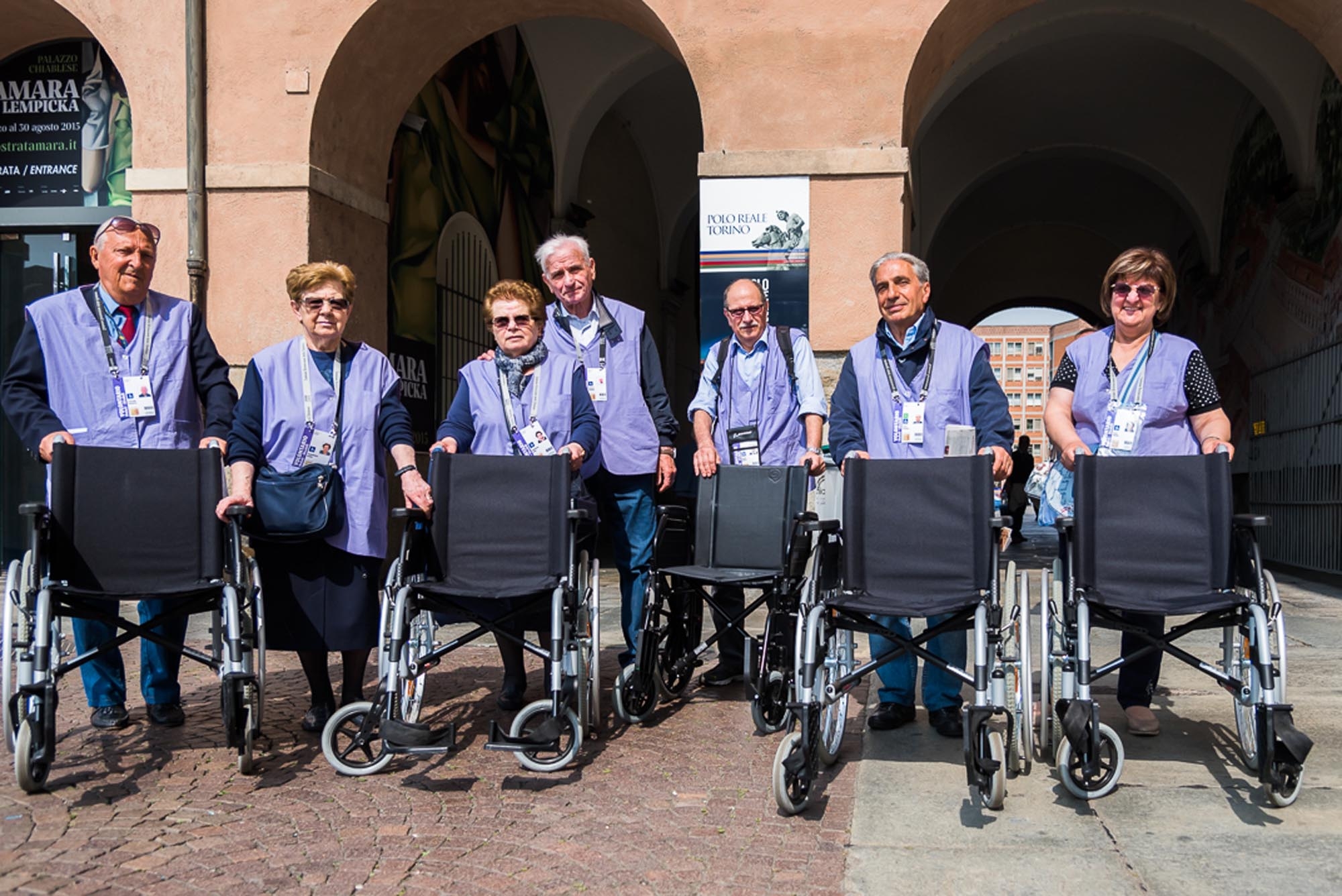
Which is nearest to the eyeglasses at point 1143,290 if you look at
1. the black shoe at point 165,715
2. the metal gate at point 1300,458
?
the black shoe at point 165,715

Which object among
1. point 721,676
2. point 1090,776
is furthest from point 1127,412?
point 721,676

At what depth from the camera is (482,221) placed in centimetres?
1184

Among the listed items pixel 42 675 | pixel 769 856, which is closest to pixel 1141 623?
pixel 769 856

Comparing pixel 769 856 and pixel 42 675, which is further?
pixel 42 675

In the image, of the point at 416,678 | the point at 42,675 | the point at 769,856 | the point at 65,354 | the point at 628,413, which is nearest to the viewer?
the point at 769,856

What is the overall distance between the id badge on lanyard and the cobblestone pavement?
1420mm

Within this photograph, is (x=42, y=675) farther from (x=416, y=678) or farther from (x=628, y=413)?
(x=628, y=413)

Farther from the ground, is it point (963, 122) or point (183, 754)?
point (963, 122)

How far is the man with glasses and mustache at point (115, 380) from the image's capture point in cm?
454

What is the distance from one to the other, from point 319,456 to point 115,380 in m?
0.82

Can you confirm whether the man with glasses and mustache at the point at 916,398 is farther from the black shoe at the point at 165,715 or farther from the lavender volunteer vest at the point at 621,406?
the black shoe at the point at 165,715

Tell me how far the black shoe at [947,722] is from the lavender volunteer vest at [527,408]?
1.73 meters

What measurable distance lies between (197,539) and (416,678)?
89 cm

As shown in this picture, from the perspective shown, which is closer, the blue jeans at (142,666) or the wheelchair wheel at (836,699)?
the wheelchair wheel at (836,699)
